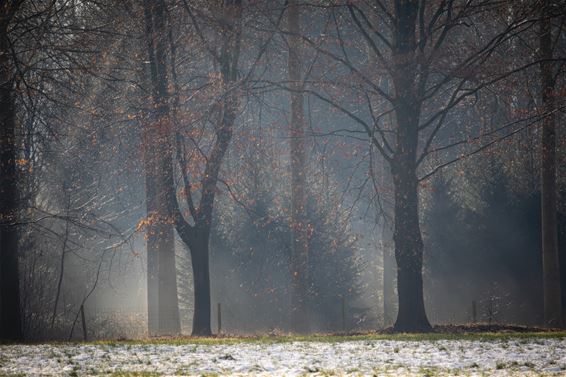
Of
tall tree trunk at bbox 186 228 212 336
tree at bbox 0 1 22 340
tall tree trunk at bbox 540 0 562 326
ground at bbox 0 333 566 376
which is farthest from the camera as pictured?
tall tree trunk at bbox 540 0 562 326

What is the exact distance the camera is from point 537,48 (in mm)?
24109

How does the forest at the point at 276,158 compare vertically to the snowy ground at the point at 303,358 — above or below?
above

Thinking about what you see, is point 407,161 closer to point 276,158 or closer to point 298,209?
point 276,158

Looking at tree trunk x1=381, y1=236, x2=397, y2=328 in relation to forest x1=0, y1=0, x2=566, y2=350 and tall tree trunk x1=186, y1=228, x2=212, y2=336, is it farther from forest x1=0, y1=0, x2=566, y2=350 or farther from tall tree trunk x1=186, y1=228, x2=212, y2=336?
tall tree trunk x1=186, y1=228, x2=212, y2=336

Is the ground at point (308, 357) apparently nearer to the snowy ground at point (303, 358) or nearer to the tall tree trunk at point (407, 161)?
the snowy ground at point (303, 358)

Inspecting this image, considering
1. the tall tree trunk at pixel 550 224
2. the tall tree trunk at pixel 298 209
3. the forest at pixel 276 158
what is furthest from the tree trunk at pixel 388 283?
the tall tree trunk at pixel 550 224

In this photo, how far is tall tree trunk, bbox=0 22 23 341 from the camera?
17859 millimetres

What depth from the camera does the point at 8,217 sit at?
17.6 metres

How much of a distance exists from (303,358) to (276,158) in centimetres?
998

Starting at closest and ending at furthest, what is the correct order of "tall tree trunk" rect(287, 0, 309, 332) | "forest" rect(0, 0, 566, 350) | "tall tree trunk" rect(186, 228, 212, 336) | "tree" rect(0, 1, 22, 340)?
"tree" rect(0, 1, 22, 340) → "forest" rect(0, 0, 566, 350) → "tall tree trunk" rect(186, 228, 212, 336) → "tall tree trunk" rect(287, 0, 309, 332)

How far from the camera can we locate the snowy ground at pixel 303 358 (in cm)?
1054

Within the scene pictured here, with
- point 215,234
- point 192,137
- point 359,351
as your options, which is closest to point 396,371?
point 359,351

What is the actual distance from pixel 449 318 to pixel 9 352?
21288 mm

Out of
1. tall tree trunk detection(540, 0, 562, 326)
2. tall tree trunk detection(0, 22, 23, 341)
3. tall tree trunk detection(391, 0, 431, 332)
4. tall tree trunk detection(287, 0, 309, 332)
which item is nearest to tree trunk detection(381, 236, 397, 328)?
tall tree trunk detection(287, 0, 309, 332)
